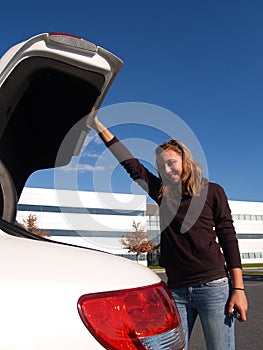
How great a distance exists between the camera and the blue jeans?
2039mm

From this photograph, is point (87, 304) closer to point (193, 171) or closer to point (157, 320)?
point (157, 320)

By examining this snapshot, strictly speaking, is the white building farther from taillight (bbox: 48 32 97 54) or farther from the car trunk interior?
taillight (bbox: 48 32 97 54)

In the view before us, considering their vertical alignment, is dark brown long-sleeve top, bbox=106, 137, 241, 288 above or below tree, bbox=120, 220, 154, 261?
above

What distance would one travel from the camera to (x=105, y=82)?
1684 mm

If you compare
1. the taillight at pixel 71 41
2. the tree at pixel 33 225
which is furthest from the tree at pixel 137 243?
the taillight at pixel 71 41

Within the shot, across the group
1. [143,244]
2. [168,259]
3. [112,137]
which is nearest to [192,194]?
[168,259]

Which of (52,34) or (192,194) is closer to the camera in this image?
(52,34)

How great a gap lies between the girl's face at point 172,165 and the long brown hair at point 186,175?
0.8 inches

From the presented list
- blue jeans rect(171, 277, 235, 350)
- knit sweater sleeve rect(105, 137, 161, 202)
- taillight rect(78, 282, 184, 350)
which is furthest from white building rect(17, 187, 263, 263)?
taillight rect(78, 282, 184, 350)

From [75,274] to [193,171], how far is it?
146 centimetres

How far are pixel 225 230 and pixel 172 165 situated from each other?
1.68 ft

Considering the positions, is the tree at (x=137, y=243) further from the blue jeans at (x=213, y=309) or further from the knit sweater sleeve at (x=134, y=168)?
the blue jeans at (x=213, y=309)

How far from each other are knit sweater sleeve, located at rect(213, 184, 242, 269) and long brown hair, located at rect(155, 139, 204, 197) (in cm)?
13

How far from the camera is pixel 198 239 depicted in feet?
7.12
